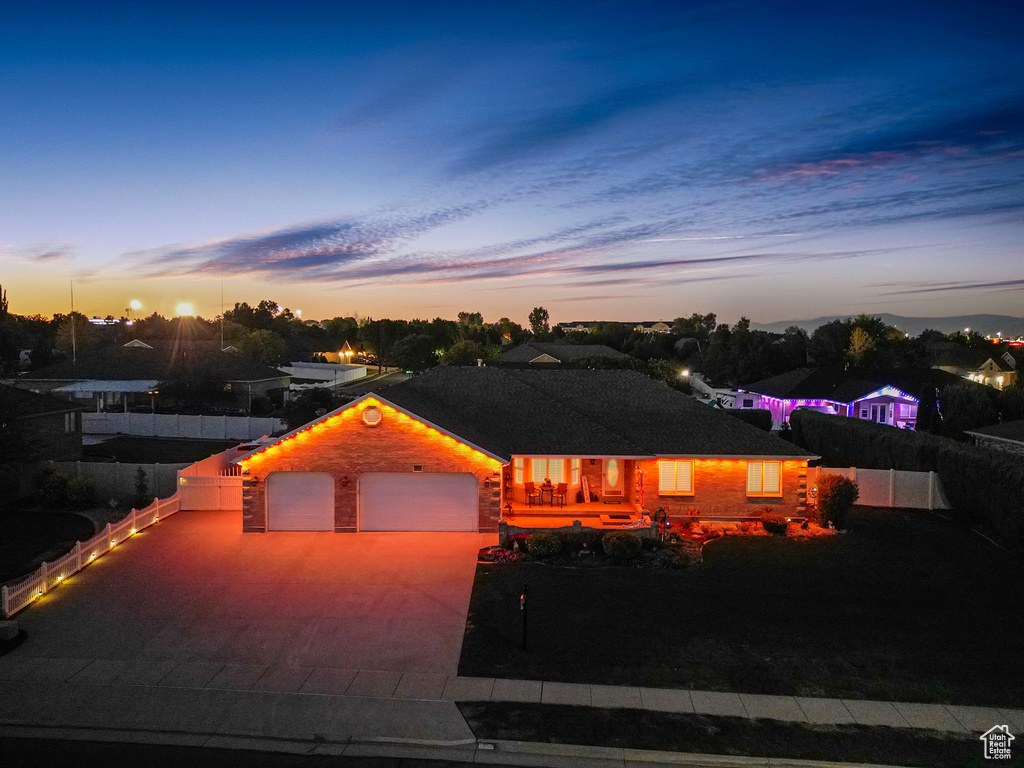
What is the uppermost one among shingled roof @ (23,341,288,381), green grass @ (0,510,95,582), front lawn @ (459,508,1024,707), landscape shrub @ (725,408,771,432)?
shingled roof @ (23,341,288,381)

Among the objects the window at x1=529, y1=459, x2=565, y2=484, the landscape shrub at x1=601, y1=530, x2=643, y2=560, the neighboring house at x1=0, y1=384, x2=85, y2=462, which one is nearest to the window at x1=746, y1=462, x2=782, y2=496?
the landscape shrub at x1=601, y1=530, x2=643, y2=560

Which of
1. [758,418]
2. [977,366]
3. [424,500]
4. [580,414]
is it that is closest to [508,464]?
[424,500]

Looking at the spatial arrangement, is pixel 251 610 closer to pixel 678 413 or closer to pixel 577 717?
pixel 577 717

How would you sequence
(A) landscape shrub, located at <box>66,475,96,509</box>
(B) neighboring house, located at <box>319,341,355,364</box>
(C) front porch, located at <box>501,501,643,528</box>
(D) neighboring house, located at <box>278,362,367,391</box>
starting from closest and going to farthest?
(C) front porch, located at <box>501,501,643,528</box> → (A) landscape shrub, located at <box>66,475,96,509</box> → (D) neighboring house, located at <box>278,362,367,391</box> → (B) neighboring house, located at <box>319,341,355,364</box>

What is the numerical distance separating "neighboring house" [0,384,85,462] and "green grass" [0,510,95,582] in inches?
87.3

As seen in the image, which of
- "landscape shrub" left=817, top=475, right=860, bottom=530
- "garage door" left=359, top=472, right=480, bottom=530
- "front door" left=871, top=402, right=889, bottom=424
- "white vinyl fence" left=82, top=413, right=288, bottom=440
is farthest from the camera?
"front door" left=871, top=402, right=889, bottom=424

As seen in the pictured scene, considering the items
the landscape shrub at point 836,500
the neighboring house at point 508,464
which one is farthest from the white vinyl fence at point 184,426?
the landscape shrub at point 836,500

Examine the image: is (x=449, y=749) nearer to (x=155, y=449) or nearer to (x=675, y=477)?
(x=675, y=477)

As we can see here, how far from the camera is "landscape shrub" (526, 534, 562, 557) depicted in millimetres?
19875

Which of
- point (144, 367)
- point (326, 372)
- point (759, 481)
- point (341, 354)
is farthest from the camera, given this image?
point (341, 354)

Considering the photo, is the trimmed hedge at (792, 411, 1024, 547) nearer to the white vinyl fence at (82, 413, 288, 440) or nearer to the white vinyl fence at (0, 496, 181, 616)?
the white vinyl fence at (0, 496, 181, 616)

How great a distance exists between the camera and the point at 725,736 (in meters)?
10.8

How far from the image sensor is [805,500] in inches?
996

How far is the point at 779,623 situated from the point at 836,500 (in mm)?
9566
